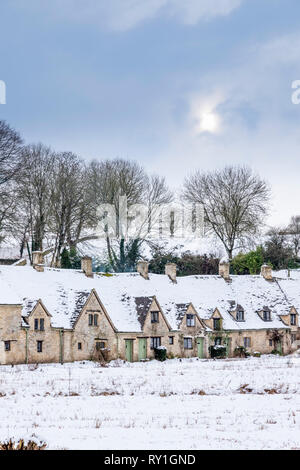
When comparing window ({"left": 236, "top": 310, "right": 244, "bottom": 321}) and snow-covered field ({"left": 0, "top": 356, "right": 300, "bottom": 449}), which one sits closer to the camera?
snow-covered field ({"left": 0, "top": 356, "right": 300, "bottom": 449})

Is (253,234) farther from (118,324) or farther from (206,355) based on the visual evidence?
(118,324)

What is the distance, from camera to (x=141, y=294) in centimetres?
5741

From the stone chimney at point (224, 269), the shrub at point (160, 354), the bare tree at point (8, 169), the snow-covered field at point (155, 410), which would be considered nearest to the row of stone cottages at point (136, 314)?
the stone chimney at point (224, 269)

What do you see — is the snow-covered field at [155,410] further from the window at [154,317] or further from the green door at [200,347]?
the green door at [200,347]

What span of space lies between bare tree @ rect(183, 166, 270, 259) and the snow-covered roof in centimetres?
803

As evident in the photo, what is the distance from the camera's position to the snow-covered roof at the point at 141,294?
169 ft

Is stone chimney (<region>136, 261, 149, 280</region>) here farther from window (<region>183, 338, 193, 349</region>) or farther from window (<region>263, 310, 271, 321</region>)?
window (<region>263, 310, 271, 321</region>)

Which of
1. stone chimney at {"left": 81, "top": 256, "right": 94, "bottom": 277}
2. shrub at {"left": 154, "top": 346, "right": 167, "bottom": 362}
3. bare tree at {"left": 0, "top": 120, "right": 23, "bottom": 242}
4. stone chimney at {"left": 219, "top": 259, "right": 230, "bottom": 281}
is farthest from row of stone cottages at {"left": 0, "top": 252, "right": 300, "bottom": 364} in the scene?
bare tree at {"left": 0, "top": 120, "right": 23, "bottom": 242}

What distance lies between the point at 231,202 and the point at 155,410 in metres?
54.2

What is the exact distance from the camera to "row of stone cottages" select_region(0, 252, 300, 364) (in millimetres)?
49031

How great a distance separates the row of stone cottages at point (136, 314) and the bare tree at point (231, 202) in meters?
7.31

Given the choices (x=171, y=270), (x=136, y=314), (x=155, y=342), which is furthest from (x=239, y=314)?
(x=136, y=314)
